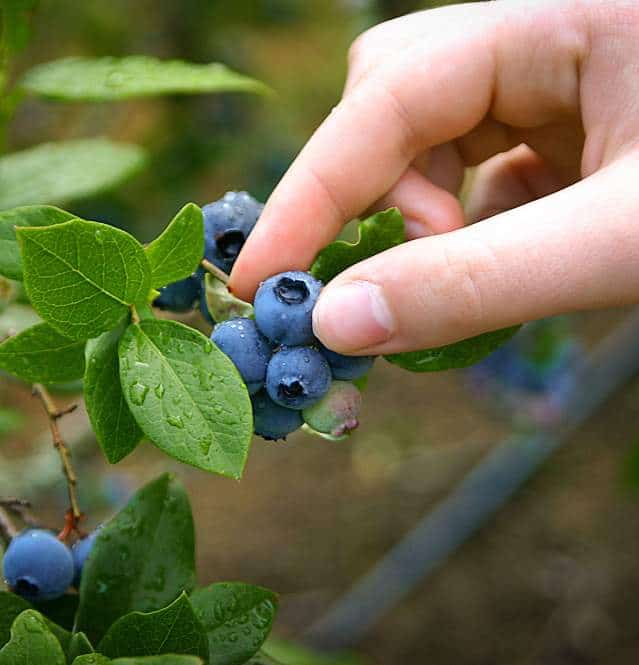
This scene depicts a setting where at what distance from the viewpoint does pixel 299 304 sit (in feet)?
2.67

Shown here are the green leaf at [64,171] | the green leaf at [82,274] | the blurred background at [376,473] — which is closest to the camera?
the green leaf at [82,274]

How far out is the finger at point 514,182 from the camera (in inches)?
54.7

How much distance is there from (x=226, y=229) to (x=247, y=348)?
0.21 m

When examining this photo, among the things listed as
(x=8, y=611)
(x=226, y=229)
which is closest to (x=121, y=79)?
(x=226, y=229)

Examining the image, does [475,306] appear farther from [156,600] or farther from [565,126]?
[565,126]

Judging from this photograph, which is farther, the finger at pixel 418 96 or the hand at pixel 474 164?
the finger at pixel 418 96

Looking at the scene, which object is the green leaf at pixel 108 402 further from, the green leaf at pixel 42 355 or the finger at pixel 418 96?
the finger at pixel 418 96

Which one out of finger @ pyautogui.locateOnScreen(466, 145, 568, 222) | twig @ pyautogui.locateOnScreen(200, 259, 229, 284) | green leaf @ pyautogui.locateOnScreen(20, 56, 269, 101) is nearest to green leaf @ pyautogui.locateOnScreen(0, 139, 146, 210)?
green leaf @ pyautogui.locateOnScreen(20, 56, 269, 101)

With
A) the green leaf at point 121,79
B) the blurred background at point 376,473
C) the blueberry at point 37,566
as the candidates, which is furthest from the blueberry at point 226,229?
the blurred background at point 376,473

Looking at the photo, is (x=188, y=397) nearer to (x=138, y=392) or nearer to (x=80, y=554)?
(x=138, y=392)

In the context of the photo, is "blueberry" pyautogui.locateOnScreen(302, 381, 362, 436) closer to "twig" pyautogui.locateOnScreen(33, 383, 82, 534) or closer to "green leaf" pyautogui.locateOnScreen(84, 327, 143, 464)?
"green leaf" pyautogui.locateOnScreen(84, 327, 143, 464)

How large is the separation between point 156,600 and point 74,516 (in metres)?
0.16

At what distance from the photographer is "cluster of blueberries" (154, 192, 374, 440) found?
797mm

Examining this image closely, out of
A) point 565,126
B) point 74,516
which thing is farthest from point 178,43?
point 74,516
